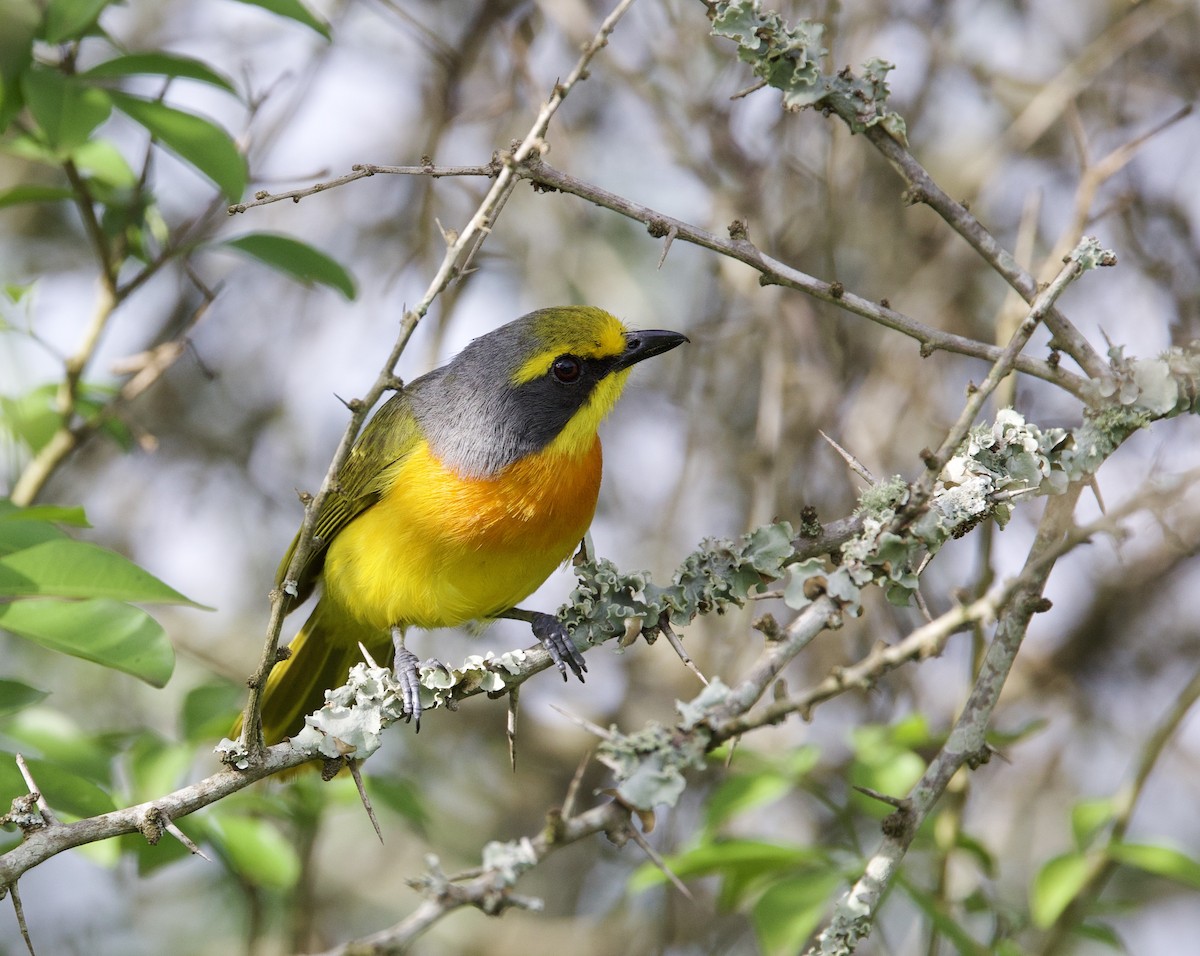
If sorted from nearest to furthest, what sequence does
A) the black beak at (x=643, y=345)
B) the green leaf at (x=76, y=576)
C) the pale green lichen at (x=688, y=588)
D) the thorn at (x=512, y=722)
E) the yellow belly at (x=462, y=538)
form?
the green leaf at (x=76, y=576), the thorn at (x=512, y=722), the pale green lichen at (x=688, y=588), the yellow belly at (x=462, y=538), the black beak at (x=643, y=345)

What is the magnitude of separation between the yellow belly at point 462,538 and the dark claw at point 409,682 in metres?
0.25

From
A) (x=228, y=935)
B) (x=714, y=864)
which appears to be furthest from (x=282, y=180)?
(x=228, y=935)

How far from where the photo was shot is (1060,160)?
6195 millimetres

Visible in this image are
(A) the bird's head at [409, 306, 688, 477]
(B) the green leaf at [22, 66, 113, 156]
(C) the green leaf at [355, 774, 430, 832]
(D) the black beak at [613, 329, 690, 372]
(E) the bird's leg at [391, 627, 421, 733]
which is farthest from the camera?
(D) the black beak at [613, 329, 690, 372]

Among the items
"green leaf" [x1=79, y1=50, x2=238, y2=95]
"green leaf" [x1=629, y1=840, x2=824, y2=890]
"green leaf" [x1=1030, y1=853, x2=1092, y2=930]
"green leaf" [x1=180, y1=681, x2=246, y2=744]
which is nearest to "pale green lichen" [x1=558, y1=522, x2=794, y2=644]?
"green leaf" [x1=629, y1=840, x2=824, y2=890]

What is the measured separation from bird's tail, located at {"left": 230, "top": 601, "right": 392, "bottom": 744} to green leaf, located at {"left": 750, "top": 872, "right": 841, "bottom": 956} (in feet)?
6.13

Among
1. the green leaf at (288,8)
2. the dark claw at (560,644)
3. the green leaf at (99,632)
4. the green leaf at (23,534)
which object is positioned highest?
the green leaf at (288,8)

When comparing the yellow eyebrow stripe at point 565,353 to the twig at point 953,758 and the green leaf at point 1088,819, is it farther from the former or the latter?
the green leaf at point 1088,819

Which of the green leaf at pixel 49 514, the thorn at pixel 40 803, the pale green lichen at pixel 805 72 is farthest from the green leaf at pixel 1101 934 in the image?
the green leaf at pixel 49 514

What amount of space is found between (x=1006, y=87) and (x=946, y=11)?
623 mm

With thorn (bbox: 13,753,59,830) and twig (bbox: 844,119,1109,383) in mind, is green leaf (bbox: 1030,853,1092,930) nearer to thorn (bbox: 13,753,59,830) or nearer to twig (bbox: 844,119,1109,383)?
twig (bbox: 844,119,1109,383)

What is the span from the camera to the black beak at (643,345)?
4.61 m

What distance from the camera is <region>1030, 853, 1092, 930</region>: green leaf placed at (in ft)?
12.1

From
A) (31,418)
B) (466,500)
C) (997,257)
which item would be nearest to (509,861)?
(997,257)
